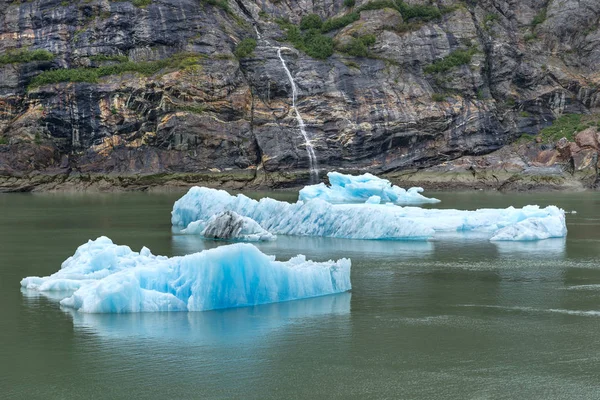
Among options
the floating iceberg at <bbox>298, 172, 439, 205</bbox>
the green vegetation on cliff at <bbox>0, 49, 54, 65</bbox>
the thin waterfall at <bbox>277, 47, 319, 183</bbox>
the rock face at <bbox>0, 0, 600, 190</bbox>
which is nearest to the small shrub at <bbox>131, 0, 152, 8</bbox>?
the rock face at <bbox>0, 0, 600, 190</bbox>

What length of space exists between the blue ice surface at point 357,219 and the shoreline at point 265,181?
42736mm

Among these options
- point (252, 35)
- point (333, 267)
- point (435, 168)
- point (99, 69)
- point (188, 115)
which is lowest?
point (333, 267)

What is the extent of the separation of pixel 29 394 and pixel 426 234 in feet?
73.3

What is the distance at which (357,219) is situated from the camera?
1278 inches

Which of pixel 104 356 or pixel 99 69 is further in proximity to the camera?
pixel 99 69

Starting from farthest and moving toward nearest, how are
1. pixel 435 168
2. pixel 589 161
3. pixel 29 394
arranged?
pixel 435 168, pixel 589 161, pixel 29 394

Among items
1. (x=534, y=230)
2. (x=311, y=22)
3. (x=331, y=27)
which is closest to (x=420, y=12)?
(x=331, y=27)

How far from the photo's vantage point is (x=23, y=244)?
30.7 meters

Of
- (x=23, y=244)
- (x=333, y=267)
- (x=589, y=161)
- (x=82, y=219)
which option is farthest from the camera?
(x=589, y=161)

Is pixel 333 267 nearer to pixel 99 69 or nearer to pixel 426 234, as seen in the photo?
pixel 426 234

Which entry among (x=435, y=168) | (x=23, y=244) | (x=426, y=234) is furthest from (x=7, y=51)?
(x=426, y=234)

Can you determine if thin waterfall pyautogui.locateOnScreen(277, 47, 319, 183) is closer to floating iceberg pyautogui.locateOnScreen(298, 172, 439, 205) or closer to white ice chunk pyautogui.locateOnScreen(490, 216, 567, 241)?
floating iceberg pyautogui.locateOnScreen(298, 172, 439, 205)

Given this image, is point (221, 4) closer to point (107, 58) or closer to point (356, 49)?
point (107, 58)

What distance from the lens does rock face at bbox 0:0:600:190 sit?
271ft
